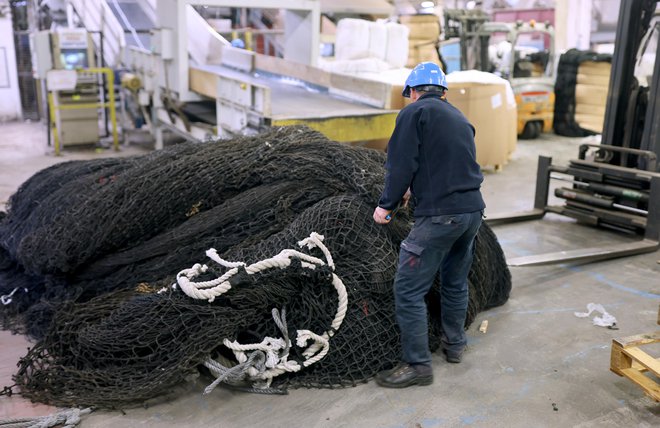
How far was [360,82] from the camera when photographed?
314 inches

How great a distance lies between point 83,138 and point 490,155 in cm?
666

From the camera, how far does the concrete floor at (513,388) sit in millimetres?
3330

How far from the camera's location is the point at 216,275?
3.70 meters

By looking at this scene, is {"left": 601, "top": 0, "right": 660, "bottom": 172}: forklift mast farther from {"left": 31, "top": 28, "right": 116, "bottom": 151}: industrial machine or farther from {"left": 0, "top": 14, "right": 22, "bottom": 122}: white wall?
{"left": 0, "top": 14, "right": 22, "bottom": 122}: white wall

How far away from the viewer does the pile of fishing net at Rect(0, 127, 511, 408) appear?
3543 millimetres

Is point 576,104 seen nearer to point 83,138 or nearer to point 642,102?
point 642,102

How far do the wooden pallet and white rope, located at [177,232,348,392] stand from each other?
1595mm

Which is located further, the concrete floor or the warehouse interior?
the warehouse interior

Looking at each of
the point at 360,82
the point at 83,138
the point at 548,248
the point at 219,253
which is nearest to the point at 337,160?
the point at 219,253

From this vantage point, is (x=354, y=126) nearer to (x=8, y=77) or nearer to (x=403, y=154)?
(x=403, y=154)

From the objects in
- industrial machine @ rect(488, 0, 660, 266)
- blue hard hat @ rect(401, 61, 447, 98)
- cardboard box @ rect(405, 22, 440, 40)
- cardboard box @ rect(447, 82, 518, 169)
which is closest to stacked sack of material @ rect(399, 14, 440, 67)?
cardboard box @ rect(405, 22, 440, 40)

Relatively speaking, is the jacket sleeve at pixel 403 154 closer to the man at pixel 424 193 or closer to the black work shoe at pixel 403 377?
the man at pixel 424 193

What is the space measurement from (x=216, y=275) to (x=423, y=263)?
1205mm

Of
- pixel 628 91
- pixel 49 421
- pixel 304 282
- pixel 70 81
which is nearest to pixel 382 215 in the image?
pixel 304 282
